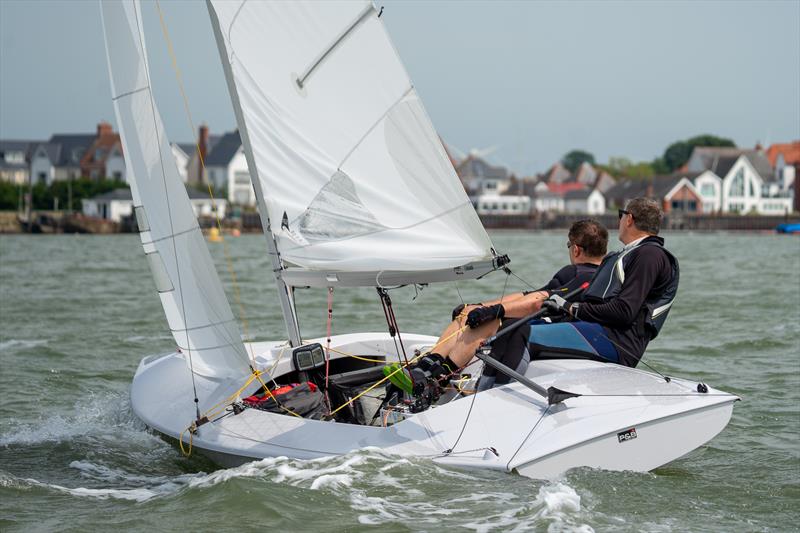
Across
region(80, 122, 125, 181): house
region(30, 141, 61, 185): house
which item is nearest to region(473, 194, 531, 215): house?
region(80, 122, 125, 181): house

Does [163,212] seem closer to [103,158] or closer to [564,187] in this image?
[103,158]

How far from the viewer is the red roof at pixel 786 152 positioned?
3494 inches

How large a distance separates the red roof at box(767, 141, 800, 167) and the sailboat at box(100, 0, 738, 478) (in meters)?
87.7

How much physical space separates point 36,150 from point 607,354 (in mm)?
87899

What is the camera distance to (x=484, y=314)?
5.51 metres

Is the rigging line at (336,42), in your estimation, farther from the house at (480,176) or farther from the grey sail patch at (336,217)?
the house at (480,176)

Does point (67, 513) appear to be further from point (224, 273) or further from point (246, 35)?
point (224, 273)

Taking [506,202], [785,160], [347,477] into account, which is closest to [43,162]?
[506,202]

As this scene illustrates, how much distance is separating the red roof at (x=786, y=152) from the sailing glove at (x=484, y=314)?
87798 millimetres

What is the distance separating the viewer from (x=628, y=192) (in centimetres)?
8875

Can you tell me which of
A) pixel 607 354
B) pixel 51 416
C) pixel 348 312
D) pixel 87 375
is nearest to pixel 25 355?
pixel 87 375

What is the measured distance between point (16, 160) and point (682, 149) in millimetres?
74480

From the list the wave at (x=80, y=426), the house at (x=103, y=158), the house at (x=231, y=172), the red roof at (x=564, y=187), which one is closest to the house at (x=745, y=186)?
the red roof at (x=564, y=187)

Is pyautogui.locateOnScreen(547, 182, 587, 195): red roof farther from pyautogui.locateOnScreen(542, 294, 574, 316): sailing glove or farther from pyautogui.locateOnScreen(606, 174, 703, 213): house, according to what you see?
pyautogui.locateOnScreen(542, 294, 574, 316): sailing glove
